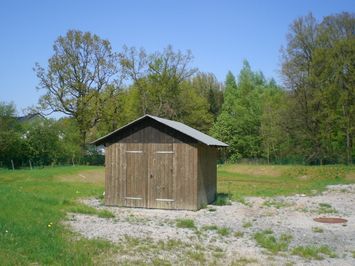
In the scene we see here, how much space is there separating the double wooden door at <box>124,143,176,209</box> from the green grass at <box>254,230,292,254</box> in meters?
6.14

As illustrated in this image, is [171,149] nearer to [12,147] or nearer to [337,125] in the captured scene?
[12,147]

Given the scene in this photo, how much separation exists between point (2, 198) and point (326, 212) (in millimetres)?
13206

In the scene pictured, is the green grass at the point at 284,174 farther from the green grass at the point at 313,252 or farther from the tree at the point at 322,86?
the green grass at the point at 313,252

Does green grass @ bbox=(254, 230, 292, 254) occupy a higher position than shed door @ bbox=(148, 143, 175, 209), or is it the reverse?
shed door @ bbox=(148, 143, 175, 209)

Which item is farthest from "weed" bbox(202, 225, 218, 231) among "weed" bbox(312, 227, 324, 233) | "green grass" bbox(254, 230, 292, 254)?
"weed" bbox(312, 227, 324, 233)

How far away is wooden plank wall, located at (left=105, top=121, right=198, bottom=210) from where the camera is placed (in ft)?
61.2

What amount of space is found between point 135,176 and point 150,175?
0.74 meters

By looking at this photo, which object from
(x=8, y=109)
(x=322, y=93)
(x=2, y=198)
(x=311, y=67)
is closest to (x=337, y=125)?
(x=322, y=93)

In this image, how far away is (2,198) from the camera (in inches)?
631

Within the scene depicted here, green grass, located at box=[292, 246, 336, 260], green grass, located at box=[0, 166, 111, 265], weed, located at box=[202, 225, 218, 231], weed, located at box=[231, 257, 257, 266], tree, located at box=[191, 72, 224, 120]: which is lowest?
green grass, located at box=[292, 246, 336, 260]

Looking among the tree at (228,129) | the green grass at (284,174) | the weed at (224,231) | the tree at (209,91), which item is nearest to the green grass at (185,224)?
the weed at (224,231)

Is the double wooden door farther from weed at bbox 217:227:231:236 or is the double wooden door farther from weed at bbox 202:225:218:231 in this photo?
weed at bbox 217:227:231:236

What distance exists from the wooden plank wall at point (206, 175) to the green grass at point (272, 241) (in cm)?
575

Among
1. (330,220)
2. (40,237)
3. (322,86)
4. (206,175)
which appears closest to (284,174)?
(322,86)
